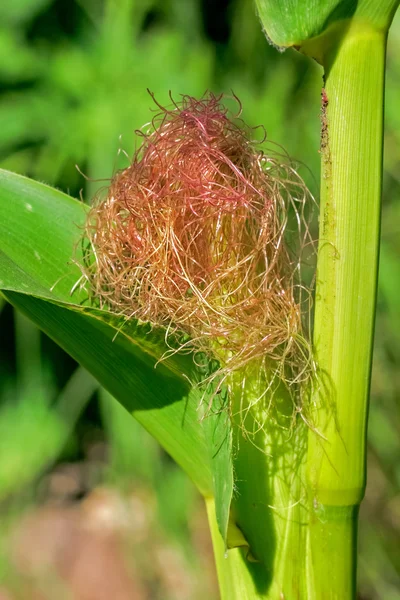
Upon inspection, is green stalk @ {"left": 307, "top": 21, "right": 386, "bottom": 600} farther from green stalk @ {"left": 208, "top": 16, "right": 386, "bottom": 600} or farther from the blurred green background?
the blurred green background

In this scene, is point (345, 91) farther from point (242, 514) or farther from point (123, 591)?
point (123, 591)

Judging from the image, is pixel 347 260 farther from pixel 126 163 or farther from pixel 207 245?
pixel 126 163

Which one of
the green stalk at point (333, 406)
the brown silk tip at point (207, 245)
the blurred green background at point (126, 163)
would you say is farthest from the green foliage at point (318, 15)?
the blurred green background at point (126, 163)

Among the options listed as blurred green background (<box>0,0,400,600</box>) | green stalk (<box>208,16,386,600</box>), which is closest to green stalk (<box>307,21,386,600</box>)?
green stalk (<box>208,16,386,600</box>)

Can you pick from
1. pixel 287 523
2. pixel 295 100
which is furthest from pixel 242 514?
pixel 295 100

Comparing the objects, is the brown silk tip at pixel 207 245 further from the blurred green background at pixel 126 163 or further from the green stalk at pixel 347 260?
the blurred green background at pixel 126 163

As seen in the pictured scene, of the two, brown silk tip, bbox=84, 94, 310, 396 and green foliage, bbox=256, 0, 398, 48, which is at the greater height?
green foliage, bbox=256, 0, 398, 48

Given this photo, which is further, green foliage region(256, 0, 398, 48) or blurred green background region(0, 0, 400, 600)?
blurred green background region(0, 0, 400, 600)

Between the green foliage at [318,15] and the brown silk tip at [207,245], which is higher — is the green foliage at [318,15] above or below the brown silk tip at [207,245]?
above
